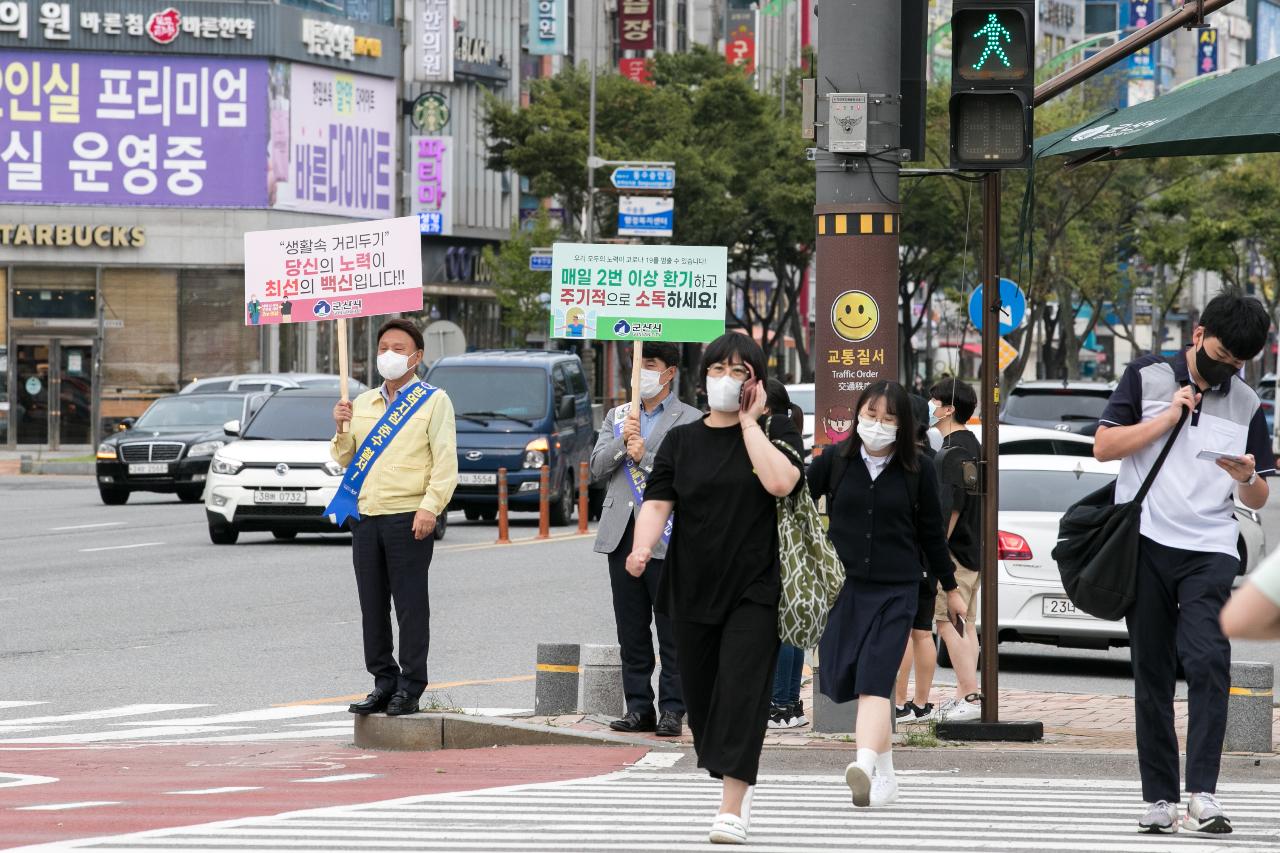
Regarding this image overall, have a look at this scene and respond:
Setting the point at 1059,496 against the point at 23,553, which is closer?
the point at 1059,496

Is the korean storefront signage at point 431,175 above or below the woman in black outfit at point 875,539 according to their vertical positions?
above

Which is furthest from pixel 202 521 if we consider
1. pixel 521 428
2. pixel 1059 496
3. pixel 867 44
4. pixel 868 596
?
pixel 868 596

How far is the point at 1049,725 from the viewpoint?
35.9 feet

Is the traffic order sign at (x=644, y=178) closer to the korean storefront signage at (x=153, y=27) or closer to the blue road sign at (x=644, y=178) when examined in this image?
the blue road sign at (x=644, y=178)

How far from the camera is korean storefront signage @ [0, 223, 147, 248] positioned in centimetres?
5100

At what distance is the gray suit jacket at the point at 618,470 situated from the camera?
10523 millimetres

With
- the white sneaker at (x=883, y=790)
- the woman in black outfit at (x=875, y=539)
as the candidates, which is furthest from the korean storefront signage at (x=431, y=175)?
the white sneaker at (x=883, y=790)

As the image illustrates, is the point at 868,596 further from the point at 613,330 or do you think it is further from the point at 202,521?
the point at 202,521

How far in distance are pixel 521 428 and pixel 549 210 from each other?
43.2 m

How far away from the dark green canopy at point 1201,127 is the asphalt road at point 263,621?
399 centimetres

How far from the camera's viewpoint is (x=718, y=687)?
24.8ft

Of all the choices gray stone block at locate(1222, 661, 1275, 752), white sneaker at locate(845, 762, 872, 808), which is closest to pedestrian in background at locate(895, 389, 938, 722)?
gray stone block at locate(1222, 661, 1275, 752)

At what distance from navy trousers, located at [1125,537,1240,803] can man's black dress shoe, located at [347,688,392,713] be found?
3805mm

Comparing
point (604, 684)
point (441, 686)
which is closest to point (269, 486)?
point (441, 686)
